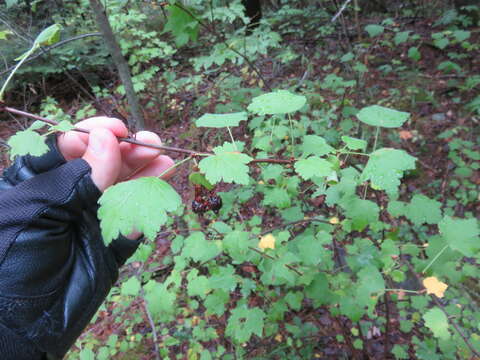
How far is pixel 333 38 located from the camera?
5395mm

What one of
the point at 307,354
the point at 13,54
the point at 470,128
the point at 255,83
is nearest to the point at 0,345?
the point at 307,354

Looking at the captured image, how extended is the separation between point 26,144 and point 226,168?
2.08ft

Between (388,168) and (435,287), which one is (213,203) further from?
(435,287)

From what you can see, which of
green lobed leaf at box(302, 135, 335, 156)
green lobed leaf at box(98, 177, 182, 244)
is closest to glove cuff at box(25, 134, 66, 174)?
green lobed leaf at box(98, 177, 182, 244)

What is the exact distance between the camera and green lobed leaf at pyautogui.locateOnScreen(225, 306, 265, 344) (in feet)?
5.86

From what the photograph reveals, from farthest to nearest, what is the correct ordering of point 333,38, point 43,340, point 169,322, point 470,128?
1. point 333,38
2. point 470,128
3. point 169,322
4. point 43,340

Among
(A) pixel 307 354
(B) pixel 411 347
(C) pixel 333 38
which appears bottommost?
(B) pixel 411 347

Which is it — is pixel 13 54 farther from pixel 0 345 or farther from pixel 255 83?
pixel 0 345

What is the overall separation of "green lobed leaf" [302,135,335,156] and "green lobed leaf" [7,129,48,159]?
939 mm

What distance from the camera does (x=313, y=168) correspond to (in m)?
1.06

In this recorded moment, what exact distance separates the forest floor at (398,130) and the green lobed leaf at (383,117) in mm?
1710

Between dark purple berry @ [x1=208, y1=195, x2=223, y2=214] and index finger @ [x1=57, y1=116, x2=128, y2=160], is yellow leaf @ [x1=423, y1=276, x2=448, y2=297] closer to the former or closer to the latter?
dark purple berry @ [x1=208, y1=195, x2=223, y2=214]

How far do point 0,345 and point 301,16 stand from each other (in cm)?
617

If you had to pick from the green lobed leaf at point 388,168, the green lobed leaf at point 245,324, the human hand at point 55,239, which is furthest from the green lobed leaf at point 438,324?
the human hand at point 55,239
